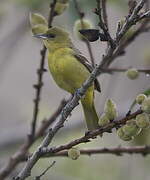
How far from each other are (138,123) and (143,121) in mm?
20

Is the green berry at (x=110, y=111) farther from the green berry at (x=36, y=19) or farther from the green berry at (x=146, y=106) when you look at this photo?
the green berry at (x=36, y=19)

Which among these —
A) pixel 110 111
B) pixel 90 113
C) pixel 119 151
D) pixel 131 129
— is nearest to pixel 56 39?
pixel 90 113

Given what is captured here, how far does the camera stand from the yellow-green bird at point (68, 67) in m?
2.77

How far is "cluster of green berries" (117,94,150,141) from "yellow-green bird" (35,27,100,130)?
818mm

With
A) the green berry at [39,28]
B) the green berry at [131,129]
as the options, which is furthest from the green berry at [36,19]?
the green berry at [131,129]

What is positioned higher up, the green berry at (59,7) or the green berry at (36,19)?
the green berry at (59,7)

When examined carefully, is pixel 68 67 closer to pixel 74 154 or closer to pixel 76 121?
pixel 76 121

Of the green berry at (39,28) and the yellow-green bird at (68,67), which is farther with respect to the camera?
the yellow-green bird at (68,67)

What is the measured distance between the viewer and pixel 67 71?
2973 mm

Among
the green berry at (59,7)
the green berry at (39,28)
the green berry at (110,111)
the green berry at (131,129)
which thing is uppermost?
the green berry at (59,7)

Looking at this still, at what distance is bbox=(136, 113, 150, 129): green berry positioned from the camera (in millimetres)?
1596

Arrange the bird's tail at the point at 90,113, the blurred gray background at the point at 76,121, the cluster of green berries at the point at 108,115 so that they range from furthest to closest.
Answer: the blurred gray background at the point at 76,121
the bird's tail at the point at 90,113
the cluster of green berries at the point at 108,115

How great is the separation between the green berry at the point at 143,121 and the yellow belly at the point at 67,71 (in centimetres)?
123

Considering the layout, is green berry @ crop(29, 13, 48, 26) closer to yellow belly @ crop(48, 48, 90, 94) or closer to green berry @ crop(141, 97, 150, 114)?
yellow belly @ crop(48, 48, 90, 94)
